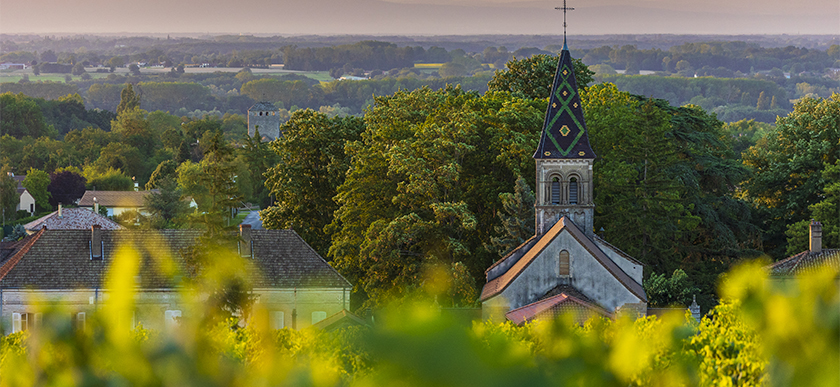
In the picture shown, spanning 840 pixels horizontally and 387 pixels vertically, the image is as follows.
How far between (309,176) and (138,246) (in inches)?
524

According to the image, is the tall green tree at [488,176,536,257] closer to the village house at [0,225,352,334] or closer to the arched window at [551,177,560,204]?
the arched window at [551,177,560,204]

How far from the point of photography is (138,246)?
37.0 metres

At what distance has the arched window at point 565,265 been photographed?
31656 millimetres

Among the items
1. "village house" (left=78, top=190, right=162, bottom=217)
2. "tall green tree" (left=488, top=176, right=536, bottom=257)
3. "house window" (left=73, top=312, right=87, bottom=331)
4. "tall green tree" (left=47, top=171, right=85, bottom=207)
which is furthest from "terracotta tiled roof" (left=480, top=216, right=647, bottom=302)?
"tall green tree" (left=47, top=171, right=85, bottom=207)

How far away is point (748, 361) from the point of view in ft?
30.0

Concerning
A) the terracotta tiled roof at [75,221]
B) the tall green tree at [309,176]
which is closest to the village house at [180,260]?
the tall green tree at [309,176]

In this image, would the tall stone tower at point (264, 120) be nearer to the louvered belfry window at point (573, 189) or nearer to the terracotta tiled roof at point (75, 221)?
the terracotta tiled roof at point (75, 221)

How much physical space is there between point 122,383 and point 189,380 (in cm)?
37

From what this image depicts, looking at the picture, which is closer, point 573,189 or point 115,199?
point 573,189

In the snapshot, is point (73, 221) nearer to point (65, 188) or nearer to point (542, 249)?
point (65, 188)

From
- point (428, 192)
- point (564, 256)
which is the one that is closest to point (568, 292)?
point (564, 256)

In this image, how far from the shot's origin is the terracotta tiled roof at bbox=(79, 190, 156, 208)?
82.1 m

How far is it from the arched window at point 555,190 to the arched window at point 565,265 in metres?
4.27

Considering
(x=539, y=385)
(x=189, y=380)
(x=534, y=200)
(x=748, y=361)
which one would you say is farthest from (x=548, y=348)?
(x=534, y=200)
